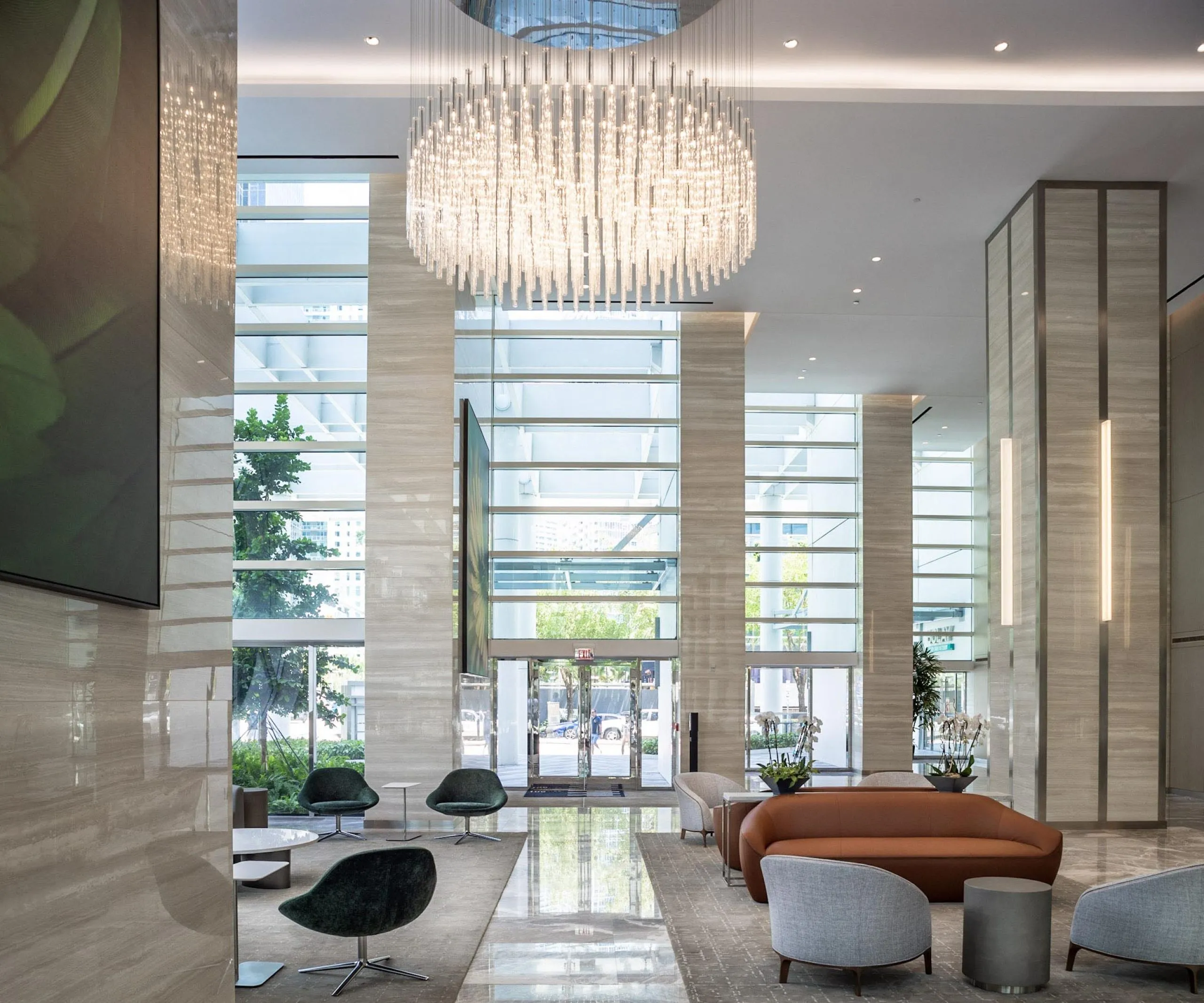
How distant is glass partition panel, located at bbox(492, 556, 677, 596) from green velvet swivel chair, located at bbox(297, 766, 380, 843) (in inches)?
282

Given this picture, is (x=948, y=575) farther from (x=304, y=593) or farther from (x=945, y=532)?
(x=304, y=593)

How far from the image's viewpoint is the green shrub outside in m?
14.7

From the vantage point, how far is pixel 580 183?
23.7 ft

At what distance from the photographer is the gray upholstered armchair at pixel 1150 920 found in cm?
635

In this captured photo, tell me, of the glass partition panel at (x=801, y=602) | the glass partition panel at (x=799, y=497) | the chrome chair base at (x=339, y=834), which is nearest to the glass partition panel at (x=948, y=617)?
the glass partition panel at (x=801, y=602)

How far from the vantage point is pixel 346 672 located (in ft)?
50.5

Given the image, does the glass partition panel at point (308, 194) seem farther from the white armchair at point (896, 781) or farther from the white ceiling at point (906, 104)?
the white armchair at point (896, 781)

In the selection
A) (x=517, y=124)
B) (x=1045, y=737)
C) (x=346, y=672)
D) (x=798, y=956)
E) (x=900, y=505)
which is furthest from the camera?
(x=900, y=505)

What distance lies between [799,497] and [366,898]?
693 inches

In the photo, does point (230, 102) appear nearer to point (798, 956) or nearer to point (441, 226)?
point (441, 226)

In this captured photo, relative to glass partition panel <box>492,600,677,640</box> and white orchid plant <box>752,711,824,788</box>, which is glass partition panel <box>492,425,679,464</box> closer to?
glass partition panel <box>492,600,677,640</box>

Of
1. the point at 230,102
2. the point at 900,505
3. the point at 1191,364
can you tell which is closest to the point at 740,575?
the point at 900,505

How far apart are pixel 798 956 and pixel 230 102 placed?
538 centimetres

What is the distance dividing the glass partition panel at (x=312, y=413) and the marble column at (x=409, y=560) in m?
2.22
